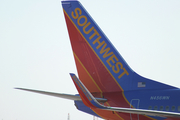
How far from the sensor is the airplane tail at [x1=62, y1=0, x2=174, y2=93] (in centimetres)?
1620

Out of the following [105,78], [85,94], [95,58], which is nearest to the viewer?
[85,94]

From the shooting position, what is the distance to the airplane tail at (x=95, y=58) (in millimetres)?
16203

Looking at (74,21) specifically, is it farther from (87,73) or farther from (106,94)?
(106,94)

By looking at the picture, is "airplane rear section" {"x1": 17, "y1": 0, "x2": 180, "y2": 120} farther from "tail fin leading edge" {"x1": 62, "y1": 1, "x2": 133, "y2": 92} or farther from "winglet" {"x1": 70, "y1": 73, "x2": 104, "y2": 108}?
"winglet" {"x1": 70, "y1": 73, "x2": 104, "y2": 108}

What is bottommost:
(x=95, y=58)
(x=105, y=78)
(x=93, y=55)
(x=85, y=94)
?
(x=85, y=94)

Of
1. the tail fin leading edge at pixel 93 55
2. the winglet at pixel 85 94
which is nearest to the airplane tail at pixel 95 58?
the tail fin leading edge at pixel 93 55

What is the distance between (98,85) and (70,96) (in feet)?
6.05

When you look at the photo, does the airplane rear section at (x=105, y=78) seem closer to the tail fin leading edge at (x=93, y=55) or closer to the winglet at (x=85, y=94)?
the tail fin leading edge at (x=93, y=55)

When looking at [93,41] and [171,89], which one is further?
[93,41]

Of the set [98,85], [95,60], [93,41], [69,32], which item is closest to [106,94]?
[98,85]

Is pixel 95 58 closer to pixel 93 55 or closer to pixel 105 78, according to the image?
pixel 93 55

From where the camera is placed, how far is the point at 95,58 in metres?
16.7

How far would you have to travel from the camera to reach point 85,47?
16969mm

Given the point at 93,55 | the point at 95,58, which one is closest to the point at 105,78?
the point at 95,58
